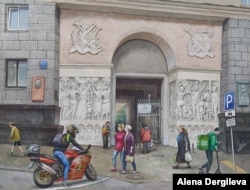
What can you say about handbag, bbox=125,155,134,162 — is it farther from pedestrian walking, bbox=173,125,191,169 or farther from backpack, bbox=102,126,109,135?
backpack, bbox=102,126,109,135

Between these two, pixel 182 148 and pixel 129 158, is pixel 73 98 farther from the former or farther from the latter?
pixel 182 148

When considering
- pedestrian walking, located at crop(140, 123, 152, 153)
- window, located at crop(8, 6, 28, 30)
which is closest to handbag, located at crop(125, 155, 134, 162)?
pedestrian walking, located at crop(140, 123, 152, 153)

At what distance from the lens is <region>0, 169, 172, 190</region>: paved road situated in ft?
35.8

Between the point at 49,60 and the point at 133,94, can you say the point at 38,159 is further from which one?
the point at 133,94

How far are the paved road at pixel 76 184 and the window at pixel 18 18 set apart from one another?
6.85 meters

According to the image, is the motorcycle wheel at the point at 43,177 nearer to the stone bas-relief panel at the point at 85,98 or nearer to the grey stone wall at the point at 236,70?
the stone bas-relief panel at the point at 85,98

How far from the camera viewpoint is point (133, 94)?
23.8 metres

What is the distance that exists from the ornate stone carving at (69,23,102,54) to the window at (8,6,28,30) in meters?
2.08

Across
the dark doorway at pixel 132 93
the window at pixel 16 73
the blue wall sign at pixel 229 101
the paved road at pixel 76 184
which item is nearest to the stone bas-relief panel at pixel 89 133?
the dark doorway at pixel 132 93

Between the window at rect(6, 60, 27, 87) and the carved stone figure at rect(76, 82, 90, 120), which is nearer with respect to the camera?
the window at rect(6, 60, 27, 87)

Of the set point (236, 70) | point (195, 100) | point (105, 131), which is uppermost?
point (236, 70)

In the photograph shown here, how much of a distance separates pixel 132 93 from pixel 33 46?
884 centimetres

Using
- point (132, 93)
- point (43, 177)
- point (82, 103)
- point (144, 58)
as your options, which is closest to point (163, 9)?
point (144, 58)

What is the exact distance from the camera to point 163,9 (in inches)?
669
